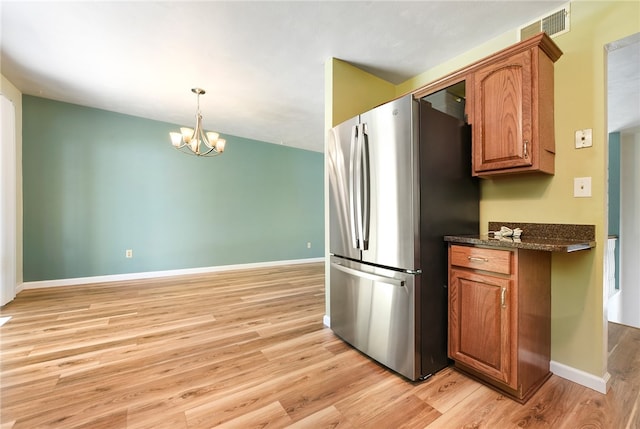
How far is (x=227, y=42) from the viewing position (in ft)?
7.36

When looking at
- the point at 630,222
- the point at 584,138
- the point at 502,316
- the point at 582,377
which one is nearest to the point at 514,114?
the point at 584,138

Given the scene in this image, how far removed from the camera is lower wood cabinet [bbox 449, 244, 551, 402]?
144 centimetres

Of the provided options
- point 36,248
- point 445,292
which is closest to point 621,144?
point 445,292

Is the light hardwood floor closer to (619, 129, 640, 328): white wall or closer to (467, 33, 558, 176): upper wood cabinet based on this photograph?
(467, 33, 558, 176): upper wood cabinet

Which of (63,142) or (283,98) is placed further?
(63,142)

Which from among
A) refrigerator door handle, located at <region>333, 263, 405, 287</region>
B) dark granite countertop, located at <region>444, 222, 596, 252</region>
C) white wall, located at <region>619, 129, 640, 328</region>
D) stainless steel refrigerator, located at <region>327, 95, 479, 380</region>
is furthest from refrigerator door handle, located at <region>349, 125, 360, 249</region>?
white wall, located at <region>619, 129, 640, 328</region>

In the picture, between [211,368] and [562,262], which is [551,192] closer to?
[562,262]

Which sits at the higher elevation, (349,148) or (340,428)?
(349,148)

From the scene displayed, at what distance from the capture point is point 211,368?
181 cm

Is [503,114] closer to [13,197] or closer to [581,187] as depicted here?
[581,187]

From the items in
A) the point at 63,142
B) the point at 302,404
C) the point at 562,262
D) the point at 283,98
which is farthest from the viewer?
the point at 63,142

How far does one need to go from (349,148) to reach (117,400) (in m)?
2.19

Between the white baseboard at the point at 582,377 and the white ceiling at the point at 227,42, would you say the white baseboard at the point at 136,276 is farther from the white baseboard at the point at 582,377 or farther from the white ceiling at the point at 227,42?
the white baseboard at the point at 582,377

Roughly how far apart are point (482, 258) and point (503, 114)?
96 cm
